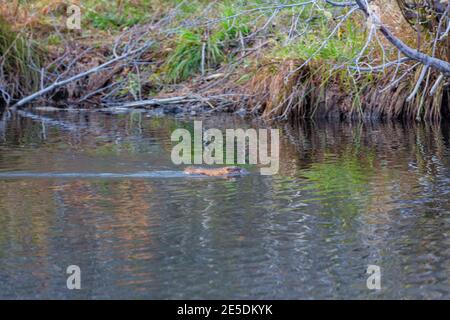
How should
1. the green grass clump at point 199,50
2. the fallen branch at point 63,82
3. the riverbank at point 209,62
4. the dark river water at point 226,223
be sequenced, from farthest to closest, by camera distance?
the green grass clump at point 199,50 < the fallen branch at point 63,82 < the riverbank at point 209,62 < the dark river water at point 226,223

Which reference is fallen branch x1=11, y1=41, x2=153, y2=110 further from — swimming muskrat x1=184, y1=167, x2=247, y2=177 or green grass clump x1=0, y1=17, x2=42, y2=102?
swimming muskrat x1=184, y1=167, x2=247, y2=177

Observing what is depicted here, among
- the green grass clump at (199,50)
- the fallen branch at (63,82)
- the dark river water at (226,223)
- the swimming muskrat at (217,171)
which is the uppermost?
the green grass clump at (199,50)

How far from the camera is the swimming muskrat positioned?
9.16m

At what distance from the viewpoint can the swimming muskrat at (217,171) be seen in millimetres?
9156

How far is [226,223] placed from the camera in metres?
7.20

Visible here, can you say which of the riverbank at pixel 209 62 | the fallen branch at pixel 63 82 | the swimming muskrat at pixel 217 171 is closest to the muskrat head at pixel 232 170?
the swimming muskrat at pixel 217 171

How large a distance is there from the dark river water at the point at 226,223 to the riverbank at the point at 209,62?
224cm

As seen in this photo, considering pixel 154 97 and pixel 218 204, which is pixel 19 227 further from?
pixel 154 97

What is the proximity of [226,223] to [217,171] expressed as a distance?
83.1 inches

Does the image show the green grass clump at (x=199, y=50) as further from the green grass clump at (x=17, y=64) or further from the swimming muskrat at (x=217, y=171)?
the swimming muskrat at (x=217, y=171)

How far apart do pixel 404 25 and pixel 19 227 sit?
7.11 meters

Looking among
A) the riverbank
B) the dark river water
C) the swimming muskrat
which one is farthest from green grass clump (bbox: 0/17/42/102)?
the swimming muskrat

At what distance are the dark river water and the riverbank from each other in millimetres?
2240
